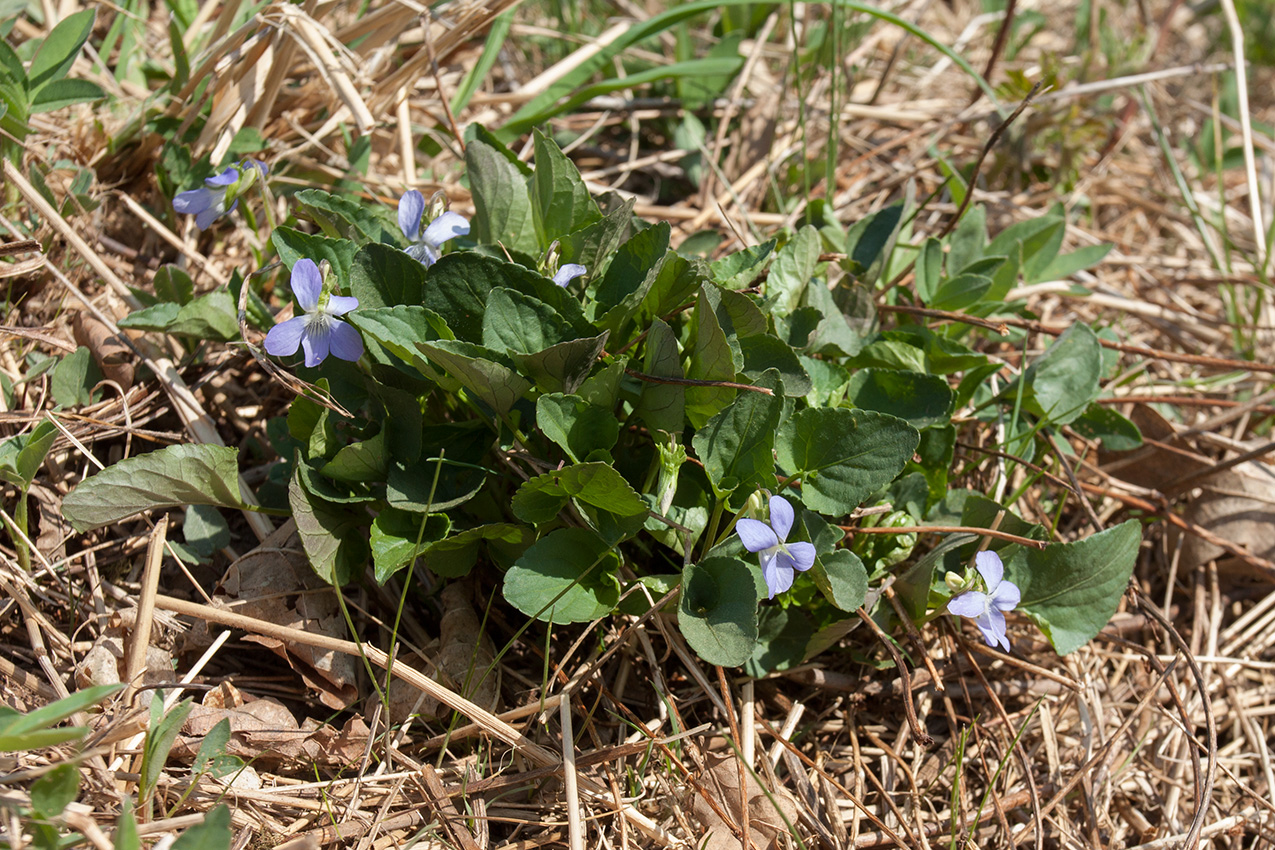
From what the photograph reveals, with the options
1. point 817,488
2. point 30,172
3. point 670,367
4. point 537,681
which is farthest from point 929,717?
point 30,172

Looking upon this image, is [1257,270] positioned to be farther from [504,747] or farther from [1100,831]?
[504,747]

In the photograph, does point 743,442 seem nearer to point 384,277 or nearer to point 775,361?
point 775,361

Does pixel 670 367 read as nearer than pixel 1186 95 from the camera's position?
Yes

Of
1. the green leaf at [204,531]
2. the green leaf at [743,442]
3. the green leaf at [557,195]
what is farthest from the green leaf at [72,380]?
the green leaf at [743,442]

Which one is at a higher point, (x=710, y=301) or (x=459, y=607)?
(x=710, y=301)

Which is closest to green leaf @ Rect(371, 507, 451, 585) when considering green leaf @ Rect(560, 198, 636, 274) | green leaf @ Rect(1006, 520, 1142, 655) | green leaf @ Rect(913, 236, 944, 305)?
green leaf @ Rect(560, 198, 636, 274)

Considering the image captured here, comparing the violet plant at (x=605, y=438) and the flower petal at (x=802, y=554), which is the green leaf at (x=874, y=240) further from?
the flower petal at (x=802, y=554)

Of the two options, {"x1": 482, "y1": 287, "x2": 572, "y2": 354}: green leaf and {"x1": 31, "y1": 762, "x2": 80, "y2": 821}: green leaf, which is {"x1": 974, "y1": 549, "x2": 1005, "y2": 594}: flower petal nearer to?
{"x1": 482, "y1": 287, "x2": 572, "y2": 354}: green leaf
